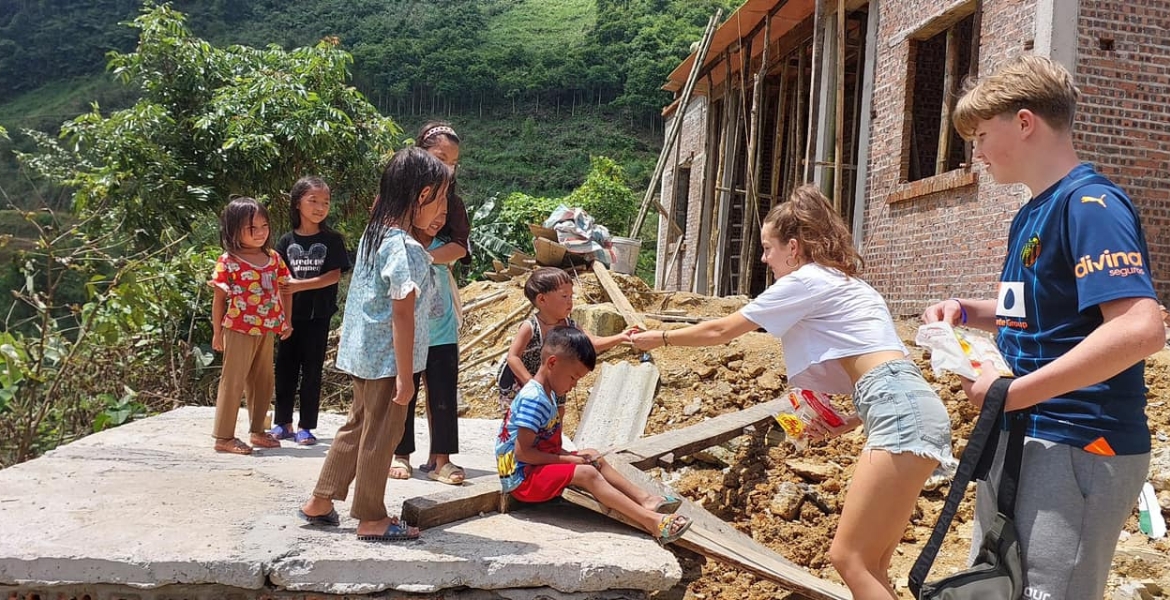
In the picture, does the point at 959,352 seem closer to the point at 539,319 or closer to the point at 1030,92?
the point at 1030,92

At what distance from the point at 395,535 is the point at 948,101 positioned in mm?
6901

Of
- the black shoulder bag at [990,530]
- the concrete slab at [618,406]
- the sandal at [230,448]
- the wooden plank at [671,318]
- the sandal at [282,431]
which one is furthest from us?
the wooden plank at [671,318]

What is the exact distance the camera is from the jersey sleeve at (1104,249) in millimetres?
1695

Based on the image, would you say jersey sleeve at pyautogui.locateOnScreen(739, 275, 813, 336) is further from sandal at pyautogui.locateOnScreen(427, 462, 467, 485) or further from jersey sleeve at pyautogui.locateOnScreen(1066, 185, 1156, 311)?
sandal at pyautogui.locateOnScreen(427, 462, 467, 485)

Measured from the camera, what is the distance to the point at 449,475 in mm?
4062

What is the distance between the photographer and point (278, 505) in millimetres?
3539

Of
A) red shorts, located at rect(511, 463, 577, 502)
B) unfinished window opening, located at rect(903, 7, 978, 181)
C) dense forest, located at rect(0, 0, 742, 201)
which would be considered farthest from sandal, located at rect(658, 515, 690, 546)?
dense forest, located at rect(0, 0, 742, 201)

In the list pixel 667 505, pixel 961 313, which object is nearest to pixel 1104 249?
pixel 961 313

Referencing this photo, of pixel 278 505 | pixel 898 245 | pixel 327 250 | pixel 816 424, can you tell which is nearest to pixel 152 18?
pixel 327 250

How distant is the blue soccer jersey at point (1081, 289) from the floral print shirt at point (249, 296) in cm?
376

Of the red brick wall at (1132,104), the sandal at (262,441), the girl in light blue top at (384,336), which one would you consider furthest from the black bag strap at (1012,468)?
the red brick wall at (1132,104)

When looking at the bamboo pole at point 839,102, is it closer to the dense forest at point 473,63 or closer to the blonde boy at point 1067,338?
the blonde boy at point 1067,338

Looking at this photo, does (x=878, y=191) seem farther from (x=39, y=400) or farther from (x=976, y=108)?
(x=39, y=400)

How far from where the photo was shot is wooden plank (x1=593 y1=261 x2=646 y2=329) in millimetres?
8344
